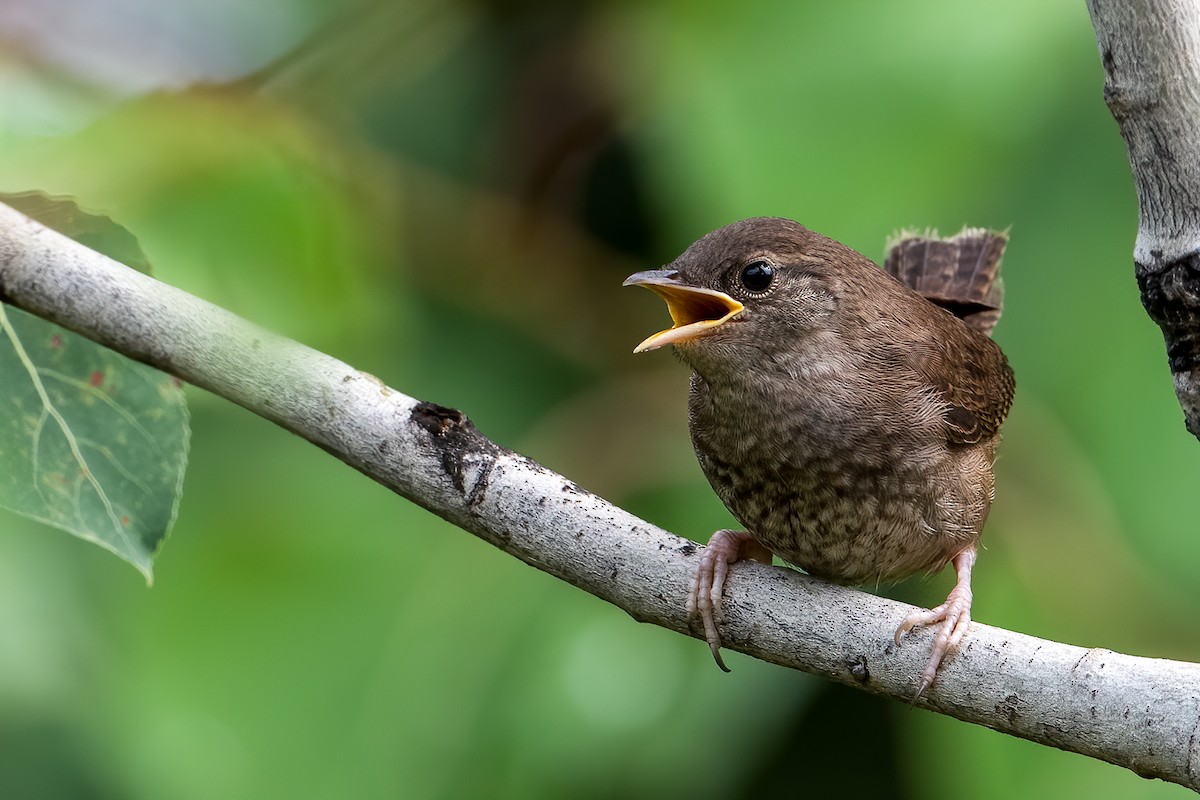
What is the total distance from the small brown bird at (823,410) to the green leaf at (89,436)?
790mm

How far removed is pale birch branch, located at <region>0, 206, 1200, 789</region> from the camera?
5.38 feet

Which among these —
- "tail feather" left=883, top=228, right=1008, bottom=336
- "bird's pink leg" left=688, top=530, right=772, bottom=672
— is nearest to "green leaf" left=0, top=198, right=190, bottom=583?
"bird's pink leg" left=688, top=530, right=772, bottom=672

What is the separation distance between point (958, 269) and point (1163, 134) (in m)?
1.85

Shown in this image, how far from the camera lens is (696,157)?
286 centimetres

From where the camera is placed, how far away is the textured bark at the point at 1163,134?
1.34m

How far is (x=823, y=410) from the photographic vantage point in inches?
89.0

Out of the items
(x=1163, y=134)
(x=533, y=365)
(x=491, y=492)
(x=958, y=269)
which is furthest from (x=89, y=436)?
(x=958, y=269)

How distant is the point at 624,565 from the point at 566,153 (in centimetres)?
176

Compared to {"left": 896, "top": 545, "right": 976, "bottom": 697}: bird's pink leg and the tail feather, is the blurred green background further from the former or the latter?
{"left": 896, "top": 545, "right": 976, "bottom": 697}: bird's pink leg

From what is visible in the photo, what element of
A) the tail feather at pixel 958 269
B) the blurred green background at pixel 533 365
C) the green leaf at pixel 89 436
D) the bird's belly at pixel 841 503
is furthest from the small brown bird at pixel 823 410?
the green leaf at pixel 89 436

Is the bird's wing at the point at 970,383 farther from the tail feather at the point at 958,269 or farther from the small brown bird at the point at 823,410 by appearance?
the tail feather at the point at 958,269

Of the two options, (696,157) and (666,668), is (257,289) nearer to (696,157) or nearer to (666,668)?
(696,157)

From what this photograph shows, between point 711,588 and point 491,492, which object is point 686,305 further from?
point 491,492

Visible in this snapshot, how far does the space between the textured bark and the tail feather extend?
1.60 metres
